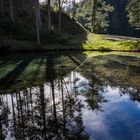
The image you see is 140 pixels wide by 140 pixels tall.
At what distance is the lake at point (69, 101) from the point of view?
1354cm

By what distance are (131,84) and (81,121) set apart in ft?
32.0

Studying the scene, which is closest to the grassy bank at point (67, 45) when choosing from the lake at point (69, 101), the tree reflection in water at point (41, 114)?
the lake at point (69, 101)

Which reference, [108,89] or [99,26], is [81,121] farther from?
[99,26]

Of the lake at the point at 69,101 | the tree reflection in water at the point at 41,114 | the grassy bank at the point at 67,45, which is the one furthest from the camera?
the grassy bank at the point at 67,45

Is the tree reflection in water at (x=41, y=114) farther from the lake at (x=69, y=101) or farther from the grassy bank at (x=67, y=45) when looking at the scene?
the grassy bank at (x=67, y=45)

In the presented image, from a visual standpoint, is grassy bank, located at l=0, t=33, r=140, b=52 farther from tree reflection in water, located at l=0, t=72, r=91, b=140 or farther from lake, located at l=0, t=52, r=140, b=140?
tree reflection in water, located at l=0, t=72, r=91, b=140

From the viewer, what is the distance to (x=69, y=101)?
18.7 m

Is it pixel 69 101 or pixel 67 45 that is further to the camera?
pixel 67 45

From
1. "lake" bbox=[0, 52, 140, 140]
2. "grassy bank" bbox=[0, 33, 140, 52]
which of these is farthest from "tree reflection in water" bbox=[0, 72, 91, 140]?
"grassy bank" bbox=[0, 33, 140, 52]

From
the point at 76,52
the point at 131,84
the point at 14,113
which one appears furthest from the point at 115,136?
the point at 76,52

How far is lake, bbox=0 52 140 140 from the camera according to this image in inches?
533

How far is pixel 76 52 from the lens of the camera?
1768 inches

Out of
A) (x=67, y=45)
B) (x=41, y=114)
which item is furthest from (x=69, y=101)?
(x=67, y=45)

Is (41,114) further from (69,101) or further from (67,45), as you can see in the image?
(67,45)
